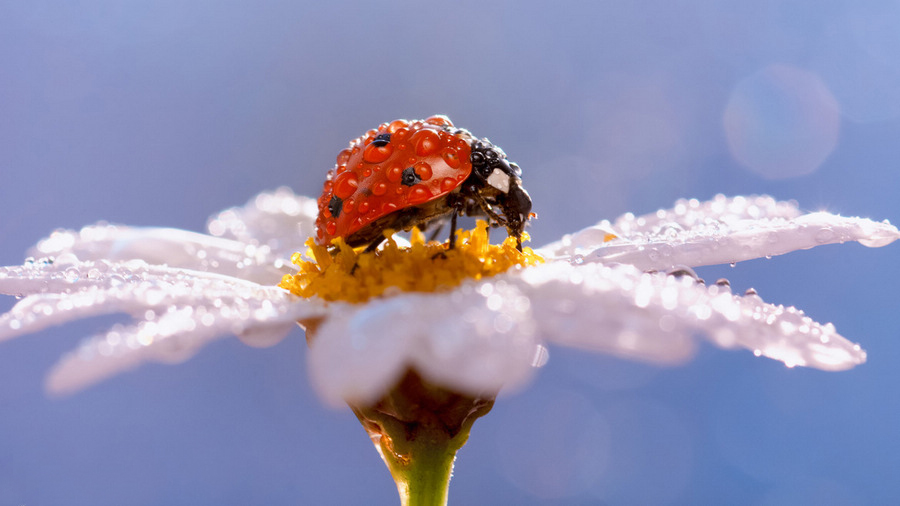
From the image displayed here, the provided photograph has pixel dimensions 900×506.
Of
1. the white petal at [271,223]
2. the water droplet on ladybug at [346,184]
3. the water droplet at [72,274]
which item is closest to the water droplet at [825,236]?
the water droplet on ladybug at [346,184]

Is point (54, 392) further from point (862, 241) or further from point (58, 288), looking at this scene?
point (862, 241)

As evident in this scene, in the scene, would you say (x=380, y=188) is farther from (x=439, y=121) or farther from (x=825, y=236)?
(x=825, y=236)

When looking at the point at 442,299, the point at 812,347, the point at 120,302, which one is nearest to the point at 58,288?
the point at 120,302

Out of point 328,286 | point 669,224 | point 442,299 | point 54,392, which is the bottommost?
point 54,392

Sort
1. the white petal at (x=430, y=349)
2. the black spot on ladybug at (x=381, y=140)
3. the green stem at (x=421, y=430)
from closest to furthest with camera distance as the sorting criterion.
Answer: the white petal at (x=430, y=349) < the green stem at (x=421, y=430) < the black spot on ladybug at (x=381, y=140)

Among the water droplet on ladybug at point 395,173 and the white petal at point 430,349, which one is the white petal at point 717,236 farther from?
the white petal at point 430,349

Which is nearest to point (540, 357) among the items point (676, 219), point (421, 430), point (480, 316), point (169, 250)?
point (480, 316)

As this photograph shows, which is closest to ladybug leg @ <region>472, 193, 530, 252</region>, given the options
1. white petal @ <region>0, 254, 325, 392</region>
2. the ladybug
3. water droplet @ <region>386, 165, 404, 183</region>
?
the ladybug
